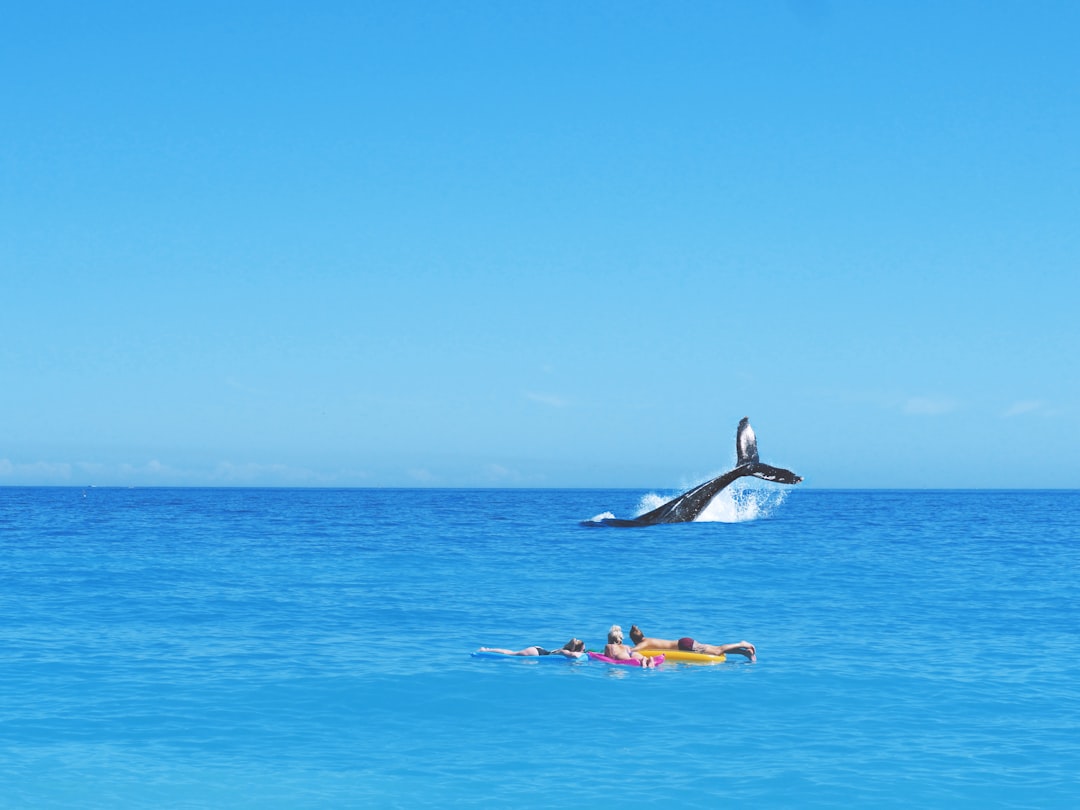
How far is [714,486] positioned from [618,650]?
51.6 metres

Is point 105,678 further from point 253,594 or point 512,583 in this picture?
point 512,583

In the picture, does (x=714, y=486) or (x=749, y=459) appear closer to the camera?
(x=749, y=459)

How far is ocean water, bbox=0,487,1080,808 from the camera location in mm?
16219

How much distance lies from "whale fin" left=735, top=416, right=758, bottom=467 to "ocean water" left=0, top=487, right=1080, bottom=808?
70.9 ft

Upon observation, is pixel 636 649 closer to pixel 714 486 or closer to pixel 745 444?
pixel 745 444

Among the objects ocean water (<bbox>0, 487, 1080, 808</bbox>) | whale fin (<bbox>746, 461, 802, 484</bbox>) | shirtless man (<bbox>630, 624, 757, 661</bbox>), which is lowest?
ocean water (<bbox>0, 487, 1080, 808</bbox>)

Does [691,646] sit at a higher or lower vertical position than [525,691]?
higher

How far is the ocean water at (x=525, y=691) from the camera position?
1622 cm

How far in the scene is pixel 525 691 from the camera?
2194 cm

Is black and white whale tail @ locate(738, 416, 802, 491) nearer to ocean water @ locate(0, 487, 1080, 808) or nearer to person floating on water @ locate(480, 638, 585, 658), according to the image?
ocean water @ locate(0, 487, 1080, 808)

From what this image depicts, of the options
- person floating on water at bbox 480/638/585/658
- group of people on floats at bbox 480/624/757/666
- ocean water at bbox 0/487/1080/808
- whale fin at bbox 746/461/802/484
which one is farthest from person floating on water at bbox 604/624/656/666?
whale fin at bbox 746/461/802/484

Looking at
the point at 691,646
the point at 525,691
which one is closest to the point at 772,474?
the point at 691,646

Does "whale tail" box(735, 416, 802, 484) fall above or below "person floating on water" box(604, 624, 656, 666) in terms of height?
above

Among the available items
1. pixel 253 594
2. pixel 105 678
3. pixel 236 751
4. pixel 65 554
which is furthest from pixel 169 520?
pixel 236 751
